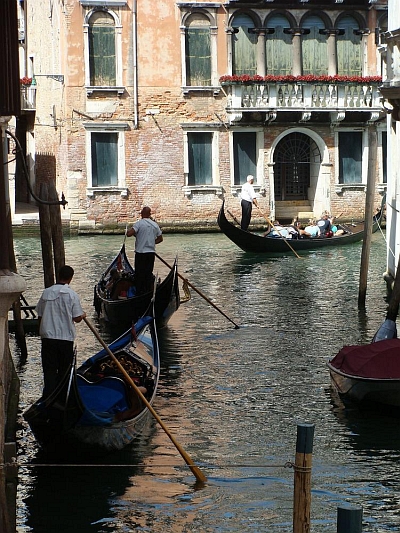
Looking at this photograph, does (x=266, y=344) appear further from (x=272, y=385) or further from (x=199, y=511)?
(x=199, y=511)

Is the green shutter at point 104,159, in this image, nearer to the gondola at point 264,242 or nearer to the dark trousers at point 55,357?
the gondola at point 264,242

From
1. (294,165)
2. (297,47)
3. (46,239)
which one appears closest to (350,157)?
(294,165)

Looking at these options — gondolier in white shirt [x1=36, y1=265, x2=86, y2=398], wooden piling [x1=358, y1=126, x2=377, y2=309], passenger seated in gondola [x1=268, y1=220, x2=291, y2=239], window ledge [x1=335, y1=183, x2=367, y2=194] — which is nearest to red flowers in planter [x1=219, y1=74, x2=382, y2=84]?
window ledge [x1=335, y1=183, x2=367, y2=194]

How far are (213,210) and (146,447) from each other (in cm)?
Result: 1281

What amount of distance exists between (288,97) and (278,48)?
89cm

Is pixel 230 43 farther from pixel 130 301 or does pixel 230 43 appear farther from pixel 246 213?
pixel 130 301

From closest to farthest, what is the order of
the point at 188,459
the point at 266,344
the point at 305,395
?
the point at 188,459 < the point at 305,395 < the point at 266,344

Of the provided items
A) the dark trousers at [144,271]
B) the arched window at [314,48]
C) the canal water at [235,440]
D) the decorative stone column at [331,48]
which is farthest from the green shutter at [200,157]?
the dark trousers at [144,271]

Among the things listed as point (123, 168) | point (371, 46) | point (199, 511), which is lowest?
point (199, 511)

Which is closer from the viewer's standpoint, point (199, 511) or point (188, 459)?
point (199, 511)

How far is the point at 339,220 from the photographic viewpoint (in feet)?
62.3

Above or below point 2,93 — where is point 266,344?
below

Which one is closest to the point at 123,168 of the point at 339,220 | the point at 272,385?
the point at 339,220

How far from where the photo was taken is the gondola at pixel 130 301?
9500 millimetres
